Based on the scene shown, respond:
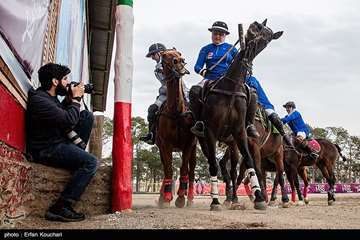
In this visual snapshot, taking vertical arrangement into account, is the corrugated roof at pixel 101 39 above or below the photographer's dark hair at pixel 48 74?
above

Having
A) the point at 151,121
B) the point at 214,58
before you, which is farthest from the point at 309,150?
the point at 214,58

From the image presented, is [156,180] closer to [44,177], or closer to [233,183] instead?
[233,183]

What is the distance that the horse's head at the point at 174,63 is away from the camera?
7590mm

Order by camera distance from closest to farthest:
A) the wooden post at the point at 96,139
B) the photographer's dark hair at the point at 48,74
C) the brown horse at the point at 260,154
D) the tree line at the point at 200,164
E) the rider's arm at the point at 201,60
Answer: the photographer's dark hair at the point at 48,74, the rider's arm at the point at 201,60, the brown horse at the point at 260,154, the wooden post at the point at 96,139, the tree line at the point at 200,164

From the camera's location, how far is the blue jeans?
437 centimetres

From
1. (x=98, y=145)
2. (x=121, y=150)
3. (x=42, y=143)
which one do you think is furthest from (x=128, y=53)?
(x=98, y=145)

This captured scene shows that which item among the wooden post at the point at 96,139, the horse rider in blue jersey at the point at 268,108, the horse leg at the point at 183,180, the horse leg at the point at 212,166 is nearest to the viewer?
the horse leg at the point at 212,166

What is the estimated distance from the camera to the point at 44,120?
4355 millimetres

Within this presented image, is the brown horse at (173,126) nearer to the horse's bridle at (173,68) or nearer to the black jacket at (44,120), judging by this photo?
the horse's bridle at (173,68)

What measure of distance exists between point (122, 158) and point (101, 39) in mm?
12113

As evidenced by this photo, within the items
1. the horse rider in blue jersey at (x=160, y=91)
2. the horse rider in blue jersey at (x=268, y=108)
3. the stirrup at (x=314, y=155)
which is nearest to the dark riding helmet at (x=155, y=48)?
the horse rider in blue jersey at (x=160, y=91)

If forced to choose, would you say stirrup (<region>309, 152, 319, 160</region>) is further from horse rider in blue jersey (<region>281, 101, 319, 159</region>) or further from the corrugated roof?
the corrugated roof

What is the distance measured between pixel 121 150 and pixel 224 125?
2.08 metres
